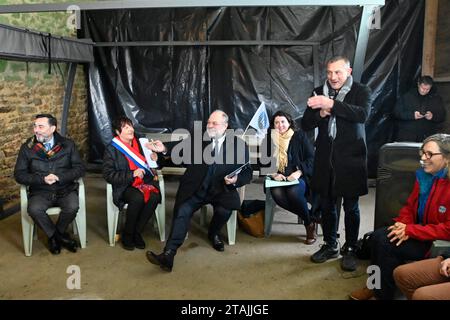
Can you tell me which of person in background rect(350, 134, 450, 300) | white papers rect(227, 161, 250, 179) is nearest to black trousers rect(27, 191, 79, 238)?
white papers rect(227, 161, 250, 179)

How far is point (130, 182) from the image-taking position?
342 cm

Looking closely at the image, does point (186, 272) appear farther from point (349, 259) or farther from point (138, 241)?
point (349, 259)

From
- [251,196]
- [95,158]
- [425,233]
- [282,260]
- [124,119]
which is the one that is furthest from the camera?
[95,158]

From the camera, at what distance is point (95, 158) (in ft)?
19.9

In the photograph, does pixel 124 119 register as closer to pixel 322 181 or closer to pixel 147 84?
pixel 322 181

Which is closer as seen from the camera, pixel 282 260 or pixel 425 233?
pixel 425 233

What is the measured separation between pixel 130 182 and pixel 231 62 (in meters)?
2.64

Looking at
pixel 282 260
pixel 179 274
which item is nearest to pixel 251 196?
pixel 282 260

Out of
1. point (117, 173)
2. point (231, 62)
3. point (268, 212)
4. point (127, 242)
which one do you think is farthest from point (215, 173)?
point (231, 62)

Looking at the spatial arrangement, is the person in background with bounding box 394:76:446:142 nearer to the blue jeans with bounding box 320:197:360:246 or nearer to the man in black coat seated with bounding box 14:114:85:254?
the blue jeans with bounding box 320:197:360:246

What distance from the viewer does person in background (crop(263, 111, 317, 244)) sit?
141 inches

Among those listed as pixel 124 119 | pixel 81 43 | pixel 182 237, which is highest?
pixel 81 43

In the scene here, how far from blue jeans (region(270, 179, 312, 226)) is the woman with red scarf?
98 centimetres
